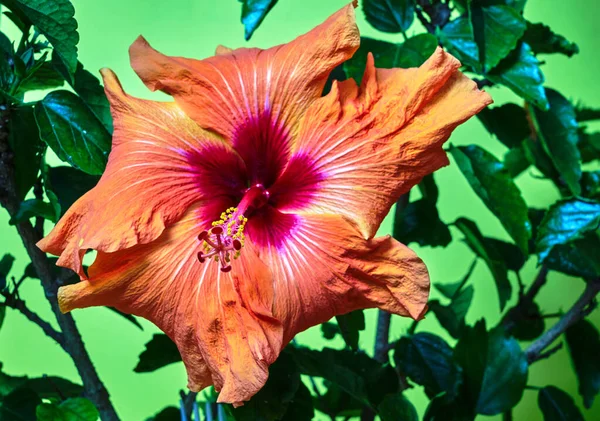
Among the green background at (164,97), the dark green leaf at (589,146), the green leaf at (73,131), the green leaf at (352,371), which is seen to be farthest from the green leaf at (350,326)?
the green background at (164,97)

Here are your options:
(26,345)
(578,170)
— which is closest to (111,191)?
(578,170)

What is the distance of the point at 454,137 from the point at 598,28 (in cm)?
36

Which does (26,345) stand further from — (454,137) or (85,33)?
(454,137)

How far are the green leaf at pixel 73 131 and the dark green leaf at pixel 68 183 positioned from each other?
7 centimetres

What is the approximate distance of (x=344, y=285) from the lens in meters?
0.64

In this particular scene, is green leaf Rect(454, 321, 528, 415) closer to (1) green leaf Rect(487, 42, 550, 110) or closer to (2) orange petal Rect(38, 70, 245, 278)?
(1) green leaf Rect(487, 42, 550, 110)

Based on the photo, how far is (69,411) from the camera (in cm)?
76

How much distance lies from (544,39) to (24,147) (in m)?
0.66

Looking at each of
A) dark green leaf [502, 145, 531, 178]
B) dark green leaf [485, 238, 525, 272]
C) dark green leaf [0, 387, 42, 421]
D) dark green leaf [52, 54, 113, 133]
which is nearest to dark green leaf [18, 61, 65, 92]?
dark green leaf [52, 54, 113, 133]

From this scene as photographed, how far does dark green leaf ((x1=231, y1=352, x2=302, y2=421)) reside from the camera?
742mm

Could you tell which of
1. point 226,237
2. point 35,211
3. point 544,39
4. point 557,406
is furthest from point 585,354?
point 35,211

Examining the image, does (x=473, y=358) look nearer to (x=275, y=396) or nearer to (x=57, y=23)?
(x=275, y=396)

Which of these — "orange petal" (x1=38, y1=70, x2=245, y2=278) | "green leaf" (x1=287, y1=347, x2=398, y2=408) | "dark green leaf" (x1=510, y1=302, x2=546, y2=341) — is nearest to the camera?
"orange petal" (x1=38, y1=70, x2=245, y2=278)

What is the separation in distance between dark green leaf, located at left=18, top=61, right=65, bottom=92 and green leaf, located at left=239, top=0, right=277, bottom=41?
0.67 ft
